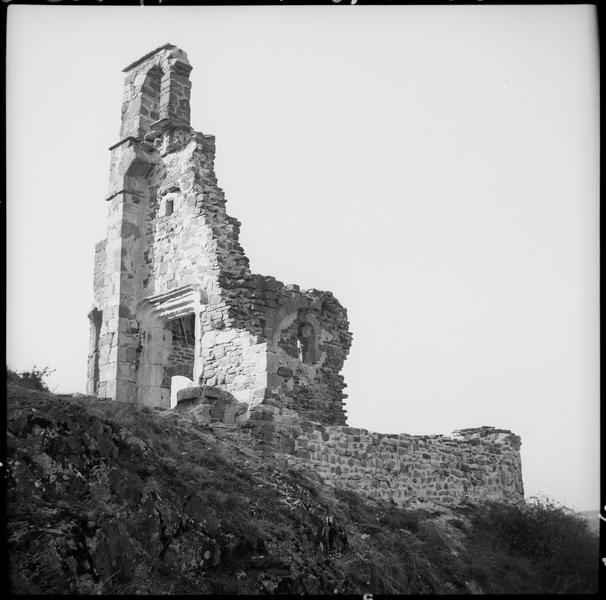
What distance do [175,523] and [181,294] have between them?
925 centimetres

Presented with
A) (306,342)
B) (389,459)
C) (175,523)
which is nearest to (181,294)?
(306,342)

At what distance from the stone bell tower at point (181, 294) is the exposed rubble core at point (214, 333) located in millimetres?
27

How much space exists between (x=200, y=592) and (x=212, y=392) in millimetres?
6133

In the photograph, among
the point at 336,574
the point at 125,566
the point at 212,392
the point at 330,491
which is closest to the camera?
the point at 125,566

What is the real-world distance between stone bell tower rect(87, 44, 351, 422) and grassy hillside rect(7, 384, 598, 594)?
11.5 ft

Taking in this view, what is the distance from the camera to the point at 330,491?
443 inches

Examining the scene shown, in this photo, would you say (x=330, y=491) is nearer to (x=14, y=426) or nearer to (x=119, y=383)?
(x=14, y=426)

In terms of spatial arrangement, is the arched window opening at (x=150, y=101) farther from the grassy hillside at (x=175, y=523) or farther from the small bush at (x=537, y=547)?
the small bush at (x=537, y=547)

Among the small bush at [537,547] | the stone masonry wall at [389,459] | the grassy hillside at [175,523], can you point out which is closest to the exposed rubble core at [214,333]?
the stone masonry wall at [389,459]

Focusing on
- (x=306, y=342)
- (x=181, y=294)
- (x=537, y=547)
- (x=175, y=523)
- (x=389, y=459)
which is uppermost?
(x=181, y=294)

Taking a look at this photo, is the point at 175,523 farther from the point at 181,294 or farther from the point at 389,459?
the point at 181,294

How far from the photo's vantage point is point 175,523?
7469mm

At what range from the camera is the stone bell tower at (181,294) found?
14.5m

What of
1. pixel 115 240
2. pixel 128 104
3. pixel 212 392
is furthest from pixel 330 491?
pixel 128 104
